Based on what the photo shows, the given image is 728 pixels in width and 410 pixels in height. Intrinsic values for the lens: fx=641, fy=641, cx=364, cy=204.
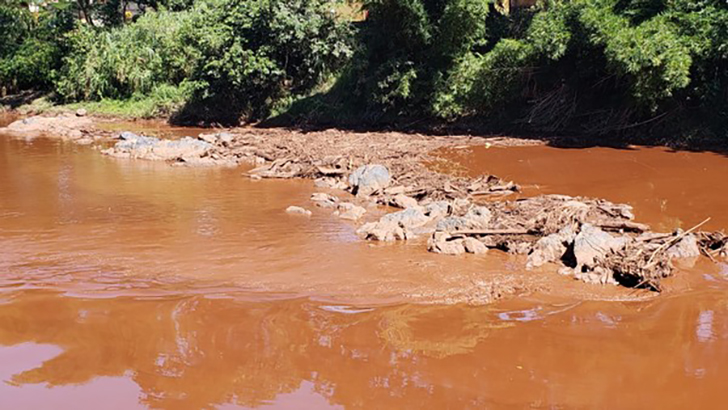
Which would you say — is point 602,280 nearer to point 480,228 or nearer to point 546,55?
point 480,228

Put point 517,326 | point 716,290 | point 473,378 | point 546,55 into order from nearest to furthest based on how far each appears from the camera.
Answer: point 473,378
point 517,326
point 716,290
point 546,55

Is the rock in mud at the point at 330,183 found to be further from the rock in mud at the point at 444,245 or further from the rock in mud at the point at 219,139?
the rock in mud at the point at 219,139

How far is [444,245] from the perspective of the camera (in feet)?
25.6

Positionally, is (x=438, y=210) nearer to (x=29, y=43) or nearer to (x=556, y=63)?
(x=556, y=63)

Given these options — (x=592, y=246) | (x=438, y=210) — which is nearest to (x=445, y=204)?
(x=438, y=210)

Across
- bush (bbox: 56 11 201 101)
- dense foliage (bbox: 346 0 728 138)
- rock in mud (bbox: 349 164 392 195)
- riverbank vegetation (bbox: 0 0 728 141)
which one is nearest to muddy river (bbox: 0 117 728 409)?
rock in mud (bbox: 349 164 392 195)

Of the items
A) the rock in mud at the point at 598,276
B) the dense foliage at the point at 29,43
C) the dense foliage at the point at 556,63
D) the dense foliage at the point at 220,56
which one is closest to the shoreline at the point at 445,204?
the rock in mud at the point at 598,276

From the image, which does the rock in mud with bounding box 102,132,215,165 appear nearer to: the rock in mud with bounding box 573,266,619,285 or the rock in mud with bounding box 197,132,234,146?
the rock in mud with bounding box 197,132,234,146

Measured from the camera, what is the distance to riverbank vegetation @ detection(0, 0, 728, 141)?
14.3 meters

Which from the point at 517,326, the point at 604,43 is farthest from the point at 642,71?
the point at 517,326

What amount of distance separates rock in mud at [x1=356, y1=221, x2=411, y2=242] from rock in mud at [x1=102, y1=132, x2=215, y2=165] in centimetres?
696

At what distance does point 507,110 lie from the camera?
1767 centimetres

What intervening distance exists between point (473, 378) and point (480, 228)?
12.4 ft

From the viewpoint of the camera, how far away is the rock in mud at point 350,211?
31.4 ft
